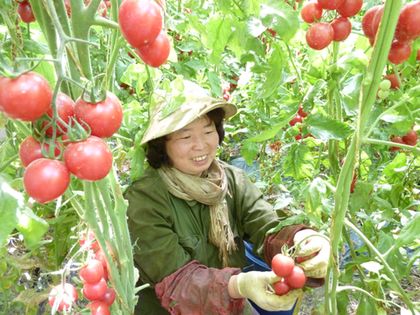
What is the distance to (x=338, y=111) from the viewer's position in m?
1.13

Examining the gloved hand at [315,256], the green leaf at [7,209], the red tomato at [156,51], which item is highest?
the red tomato at [156,51]

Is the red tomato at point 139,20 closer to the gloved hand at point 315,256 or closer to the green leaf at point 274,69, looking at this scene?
the green leaf at point 274,69

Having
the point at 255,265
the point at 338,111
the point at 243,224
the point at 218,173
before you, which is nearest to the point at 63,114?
the point at 338,111

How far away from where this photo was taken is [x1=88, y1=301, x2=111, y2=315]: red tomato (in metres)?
0.87

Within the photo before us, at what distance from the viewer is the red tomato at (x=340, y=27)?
84 cm

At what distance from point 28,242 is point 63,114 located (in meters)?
0.20

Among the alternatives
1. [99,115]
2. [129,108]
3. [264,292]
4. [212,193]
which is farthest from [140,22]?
[212,193]

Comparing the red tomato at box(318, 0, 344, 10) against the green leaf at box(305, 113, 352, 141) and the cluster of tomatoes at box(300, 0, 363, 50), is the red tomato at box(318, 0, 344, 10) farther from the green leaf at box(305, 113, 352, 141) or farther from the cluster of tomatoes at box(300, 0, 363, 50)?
the green leaf at box(305, 113, 352, 141)

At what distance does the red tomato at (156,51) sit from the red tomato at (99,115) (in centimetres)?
6

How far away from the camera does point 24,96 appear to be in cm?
47

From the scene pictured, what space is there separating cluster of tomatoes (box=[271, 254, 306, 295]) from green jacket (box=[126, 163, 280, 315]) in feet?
1.05

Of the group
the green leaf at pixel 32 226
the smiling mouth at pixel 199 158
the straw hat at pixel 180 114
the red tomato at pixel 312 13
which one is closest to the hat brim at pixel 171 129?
the straw hat at pixel 180 114

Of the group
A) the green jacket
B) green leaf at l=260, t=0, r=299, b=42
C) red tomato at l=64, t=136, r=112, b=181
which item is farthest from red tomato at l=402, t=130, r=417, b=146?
red tomato at l=64, t=136, r=112, b=181

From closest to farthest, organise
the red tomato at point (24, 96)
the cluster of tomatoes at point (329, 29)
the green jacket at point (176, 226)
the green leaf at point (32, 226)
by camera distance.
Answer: the red tomato at point (24, 96) → the green leaf at point (32, 226) → the cluster of tomatoes at point (329, 29) → the green jacket at point (176, 226)
